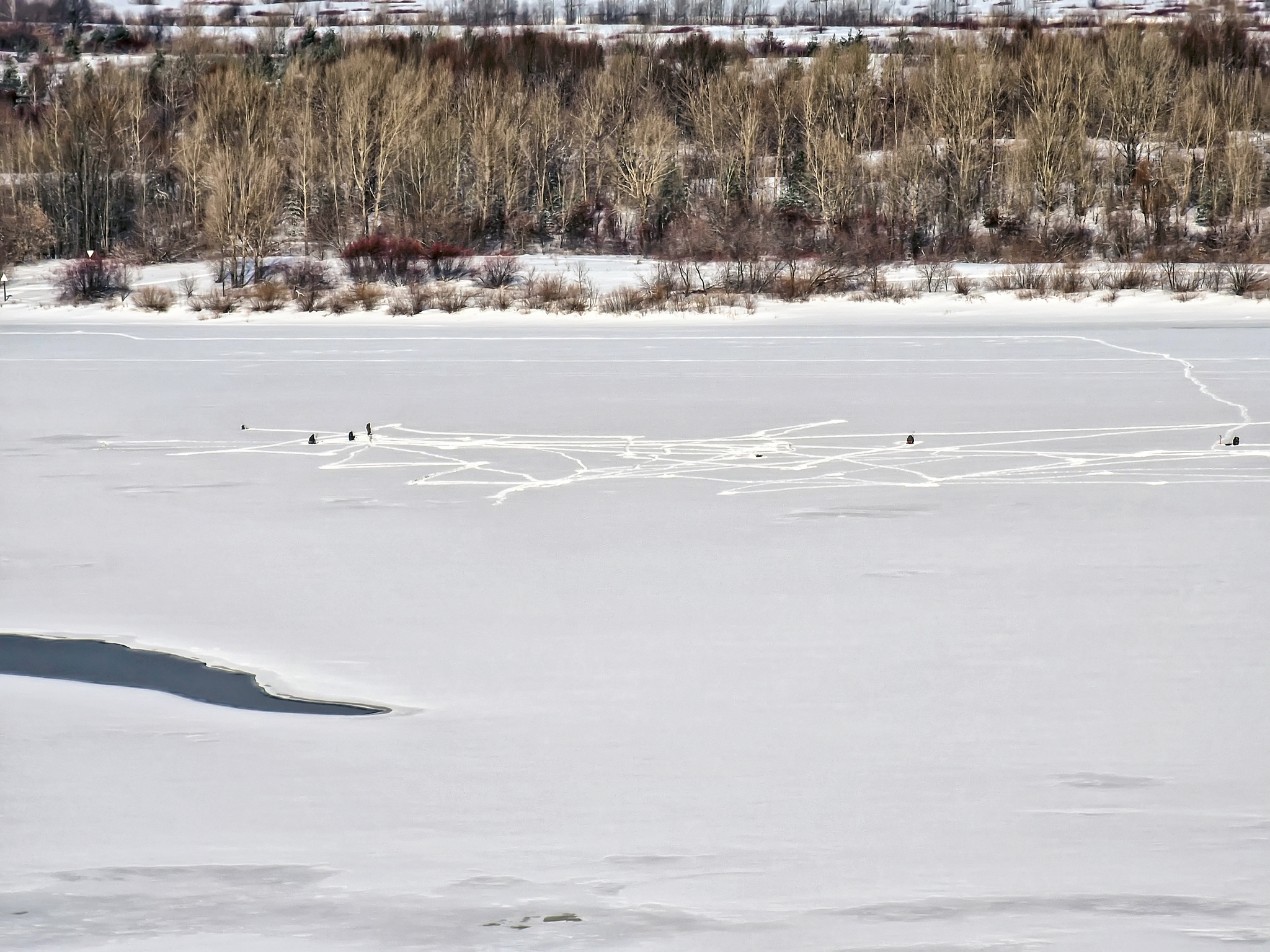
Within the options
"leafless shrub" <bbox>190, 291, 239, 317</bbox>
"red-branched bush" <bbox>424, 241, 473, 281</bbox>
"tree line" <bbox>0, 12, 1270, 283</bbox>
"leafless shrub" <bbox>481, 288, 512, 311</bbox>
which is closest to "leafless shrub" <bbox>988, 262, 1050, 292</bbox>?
"tree line" <bbox>0, 12, 1270, 283</bbox>

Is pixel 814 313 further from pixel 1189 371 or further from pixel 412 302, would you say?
pixel 1189 371

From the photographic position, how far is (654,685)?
6348mm

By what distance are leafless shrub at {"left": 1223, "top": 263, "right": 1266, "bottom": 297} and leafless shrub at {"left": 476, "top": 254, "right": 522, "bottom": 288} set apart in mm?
16497

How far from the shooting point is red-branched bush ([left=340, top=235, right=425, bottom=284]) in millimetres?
39031

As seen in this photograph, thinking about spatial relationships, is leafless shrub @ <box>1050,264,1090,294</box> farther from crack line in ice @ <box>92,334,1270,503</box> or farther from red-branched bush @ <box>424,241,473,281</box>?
crack line in ice @ <box>92,334,1270,503</box>

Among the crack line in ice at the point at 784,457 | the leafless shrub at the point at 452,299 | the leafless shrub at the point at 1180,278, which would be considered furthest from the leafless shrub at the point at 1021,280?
the crack line in ice at the point at 784,457

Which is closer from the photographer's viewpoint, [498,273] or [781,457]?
[781,457]

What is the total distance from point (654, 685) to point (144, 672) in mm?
2190

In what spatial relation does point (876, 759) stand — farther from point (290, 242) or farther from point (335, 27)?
point (335, 27)

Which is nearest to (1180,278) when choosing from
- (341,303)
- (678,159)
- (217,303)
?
(341,303)

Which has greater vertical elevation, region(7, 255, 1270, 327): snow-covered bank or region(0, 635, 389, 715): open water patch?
region(7, 255, 1270, 327): snow-covered bank

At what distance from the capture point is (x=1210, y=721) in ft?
19.0

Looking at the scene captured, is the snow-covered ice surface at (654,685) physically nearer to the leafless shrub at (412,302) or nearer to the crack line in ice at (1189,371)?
the crack line in ice at (1189,371)

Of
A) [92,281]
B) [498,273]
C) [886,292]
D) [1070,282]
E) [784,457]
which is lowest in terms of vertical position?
[784,457]
